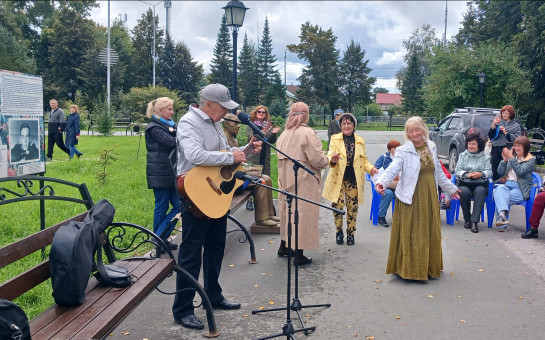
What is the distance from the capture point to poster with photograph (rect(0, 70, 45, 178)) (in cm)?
525

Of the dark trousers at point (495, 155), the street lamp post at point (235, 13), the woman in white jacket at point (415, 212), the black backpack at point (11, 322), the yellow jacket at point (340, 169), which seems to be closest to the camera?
the black backpack at point (11, 322)

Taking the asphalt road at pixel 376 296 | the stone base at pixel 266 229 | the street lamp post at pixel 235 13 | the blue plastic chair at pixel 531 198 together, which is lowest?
the asphalt road at pixel 376 296

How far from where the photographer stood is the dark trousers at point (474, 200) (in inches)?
342

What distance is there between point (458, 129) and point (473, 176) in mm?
8924

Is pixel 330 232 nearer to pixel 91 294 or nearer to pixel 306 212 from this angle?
pixel 306 212

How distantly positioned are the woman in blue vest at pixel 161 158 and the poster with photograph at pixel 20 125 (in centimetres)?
131

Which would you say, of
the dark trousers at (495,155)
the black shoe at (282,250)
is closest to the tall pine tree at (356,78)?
the dark trousers at (495,155)

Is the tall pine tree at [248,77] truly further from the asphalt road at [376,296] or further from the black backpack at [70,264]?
the black backpack at [70,264]

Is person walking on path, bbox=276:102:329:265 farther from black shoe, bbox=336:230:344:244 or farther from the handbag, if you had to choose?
the handbag

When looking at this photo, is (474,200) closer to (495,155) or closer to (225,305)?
(495,155)

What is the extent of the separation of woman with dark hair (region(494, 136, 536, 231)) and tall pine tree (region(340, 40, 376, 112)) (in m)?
66.6

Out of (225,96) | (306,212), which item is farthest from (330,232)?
(225,96)

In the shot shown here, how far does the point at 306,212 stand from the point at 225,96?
241cm

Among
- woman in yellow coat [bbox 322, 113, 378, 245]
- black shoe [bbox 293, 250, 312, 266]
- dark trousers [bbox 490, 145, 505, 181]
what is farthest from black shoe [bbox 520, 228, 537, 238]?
Result: dark trousers [bbox 490, 145, 505, 181]
